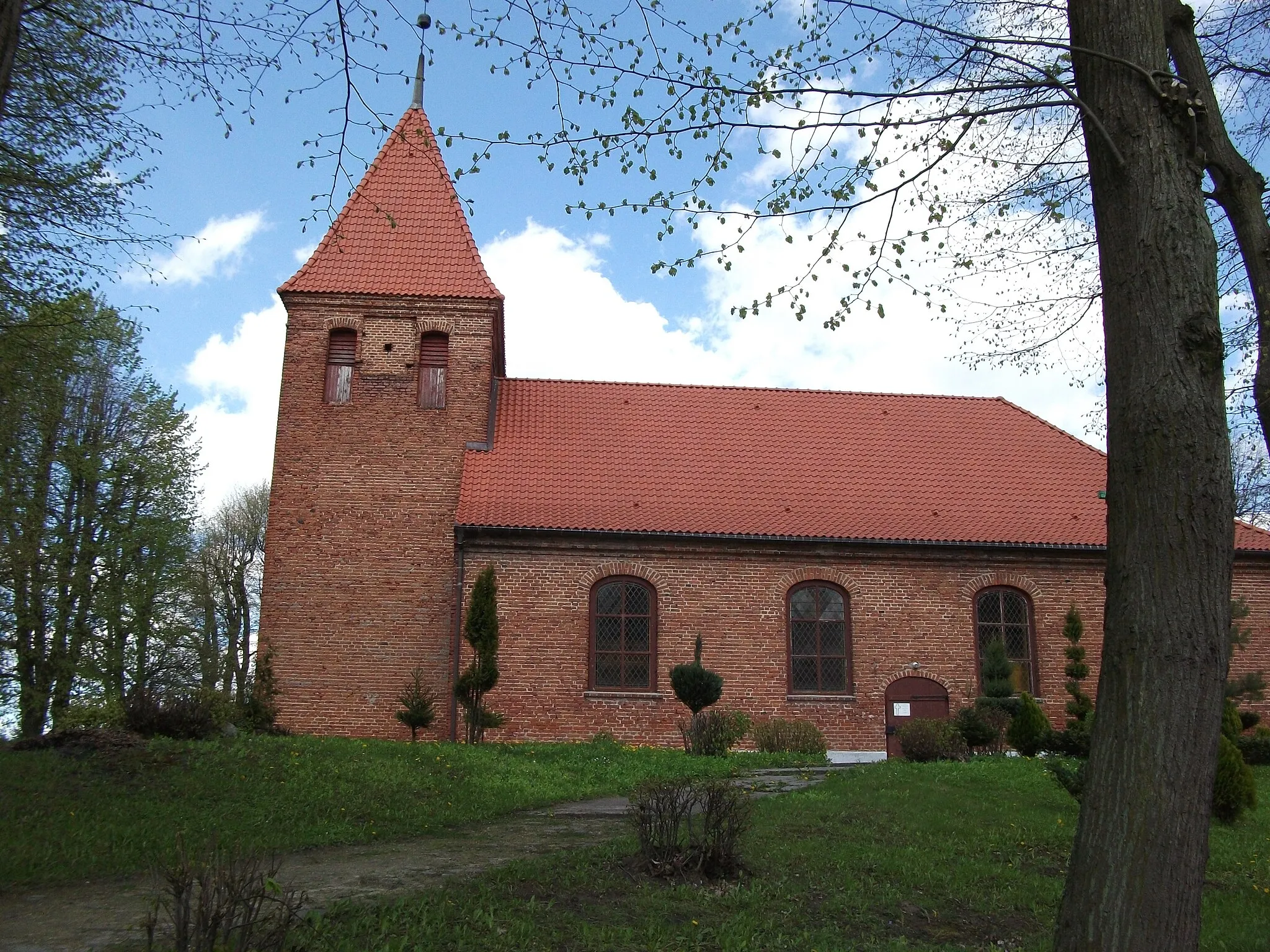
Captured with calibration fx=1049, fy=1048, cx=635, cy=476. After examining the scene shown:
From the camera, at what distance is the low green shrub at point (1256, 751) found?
594 inches

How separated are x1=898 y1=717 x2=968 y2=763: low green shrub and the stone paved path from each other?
6.12m

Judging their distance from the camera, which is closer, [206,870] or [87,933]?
[206,870]

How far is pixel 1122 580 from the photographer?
4594mm

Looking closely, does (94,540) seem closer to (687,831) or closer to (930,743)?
(930,743)

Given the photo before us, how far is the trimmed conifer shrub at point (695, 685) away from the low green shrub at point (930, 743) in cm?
295

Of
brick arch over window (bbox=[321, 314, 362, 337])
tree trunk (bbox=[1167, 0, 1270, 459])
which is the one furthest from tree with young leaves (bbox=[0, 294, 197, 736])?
tree trunk (bbox=[1167, 0, 1270, 459])

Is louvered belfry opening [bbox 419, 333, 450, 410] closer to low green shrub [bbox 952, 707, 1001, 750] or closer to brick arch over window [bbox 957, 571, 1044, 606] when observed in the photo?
brick arch over window [bbox 957, 571, 1044, 606]

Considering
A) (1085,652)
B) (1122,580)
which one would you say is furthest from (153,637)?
(1122,580)

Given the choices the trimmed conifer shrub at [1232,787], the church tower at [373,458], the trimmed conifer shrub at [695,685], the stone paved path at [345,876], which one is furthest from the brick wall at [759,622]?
the trimmed conifer shrub at [1232,787]

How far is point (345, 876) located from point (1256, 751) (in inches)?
538

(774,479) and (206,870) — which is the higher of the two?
(774,479)

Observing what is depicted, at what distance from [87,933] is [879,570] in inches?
597

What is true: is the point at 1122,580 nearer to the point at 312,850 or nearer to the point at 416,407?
the point at 312,850

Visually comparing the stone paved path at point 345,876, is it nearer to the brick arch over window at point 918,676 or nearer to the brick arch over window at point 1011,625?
the brick arch over window at point 918,676
